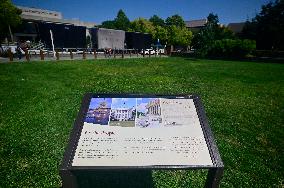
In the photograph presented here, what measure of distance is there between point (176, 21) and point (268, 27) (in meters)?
37.8

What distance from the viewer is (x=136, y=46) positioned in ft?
158

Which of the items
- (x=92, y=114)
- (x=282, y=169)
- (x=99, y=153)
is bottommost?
(x=282, y=169)

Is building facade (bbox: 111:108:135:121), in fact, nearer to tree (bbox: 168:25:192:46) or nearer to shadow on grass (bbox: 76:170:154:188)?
shadow on grass (bbox: 76:170:154:188)

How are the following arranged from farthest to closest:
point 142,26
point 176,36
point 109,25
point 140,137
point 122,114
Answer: point 109,25
point 142,26
point 176,36
point 122,114
point 140,137

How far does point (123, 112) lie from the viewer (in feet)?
10.8

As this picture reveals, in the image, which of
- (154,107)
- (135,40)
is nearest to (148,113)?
(154,107)

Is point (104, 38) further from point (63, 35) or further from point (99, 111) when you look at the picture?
point (99, 111)

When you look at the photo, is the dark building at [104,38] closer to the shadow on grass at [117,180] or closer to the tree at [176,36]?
the tree at [176,36]

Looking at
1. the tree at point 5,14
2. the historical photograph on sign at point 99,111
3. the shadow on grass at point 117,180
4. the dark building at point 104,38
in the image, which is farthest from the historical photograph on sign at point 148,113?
the tree at point 5,14

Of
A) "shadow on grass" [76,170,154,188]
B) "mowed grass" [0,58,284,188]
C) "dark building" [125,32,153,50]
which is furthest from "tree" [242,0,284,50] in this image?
"shadow on grass" [76,170,154,188]

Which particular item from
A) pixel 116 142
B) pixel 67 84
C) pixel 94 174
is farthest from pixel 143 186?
pixel 67 84

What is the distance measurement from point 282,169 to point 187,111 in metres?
2.76

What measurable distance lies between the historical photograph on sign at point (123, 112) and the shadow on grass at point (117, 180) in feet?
3.96

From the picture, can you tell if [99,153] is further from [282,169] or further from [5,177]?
[282,169]
